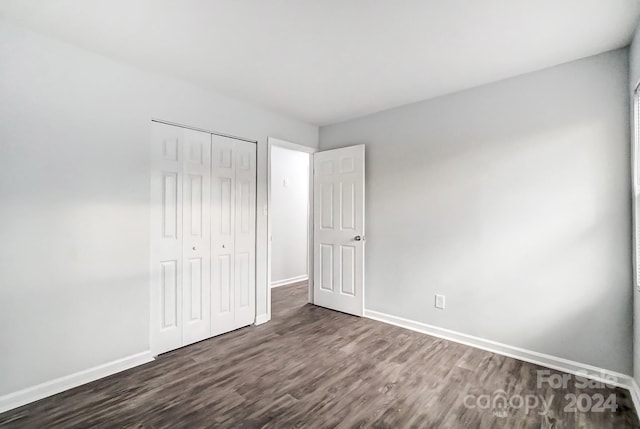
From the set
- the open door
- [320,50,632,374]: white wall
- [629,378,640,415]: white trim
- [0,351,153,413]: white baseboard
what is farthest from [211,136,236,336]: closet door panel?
[629,378,640,415]: white trim

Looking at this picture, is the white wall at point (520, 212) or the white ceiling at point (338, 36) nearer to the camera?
the white ceiling at point (338, 36)

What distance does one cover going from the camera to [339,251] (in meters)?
3.83

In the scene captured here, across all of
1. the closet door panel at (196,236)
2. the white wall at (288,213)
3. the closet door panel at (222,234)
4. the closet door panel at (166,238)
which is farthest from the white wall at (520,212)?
the white wall at (288,213)

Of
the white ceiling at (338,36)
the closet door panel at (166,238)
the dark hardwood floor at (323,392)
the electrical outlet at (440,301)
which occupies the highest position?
the white ceiling at (338,36)

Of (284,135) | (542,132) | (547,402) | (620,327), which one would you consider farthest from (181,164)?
(620,327)

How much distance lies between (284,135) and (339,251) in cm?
162

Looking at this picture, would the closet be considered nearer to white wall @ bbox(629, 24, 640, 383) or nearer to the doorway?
the doorway

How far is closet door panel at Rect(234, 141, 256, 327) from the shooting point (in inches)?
127

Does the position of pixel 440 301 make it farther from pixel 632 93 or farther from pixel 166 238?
pixel 166 238

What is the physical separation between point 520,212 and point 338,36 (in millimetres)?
2088

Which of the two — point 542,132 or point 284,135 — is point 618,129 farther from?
point 284,135

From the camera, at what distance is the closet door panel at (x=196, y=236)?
2811 mm

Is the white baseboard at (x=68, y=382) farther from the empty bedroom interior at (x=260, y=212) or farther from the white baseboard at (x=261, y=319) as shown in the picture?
the white baseboard at (x=261, y=319)

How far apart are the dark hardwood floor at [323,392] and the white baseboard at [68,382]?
52mm
